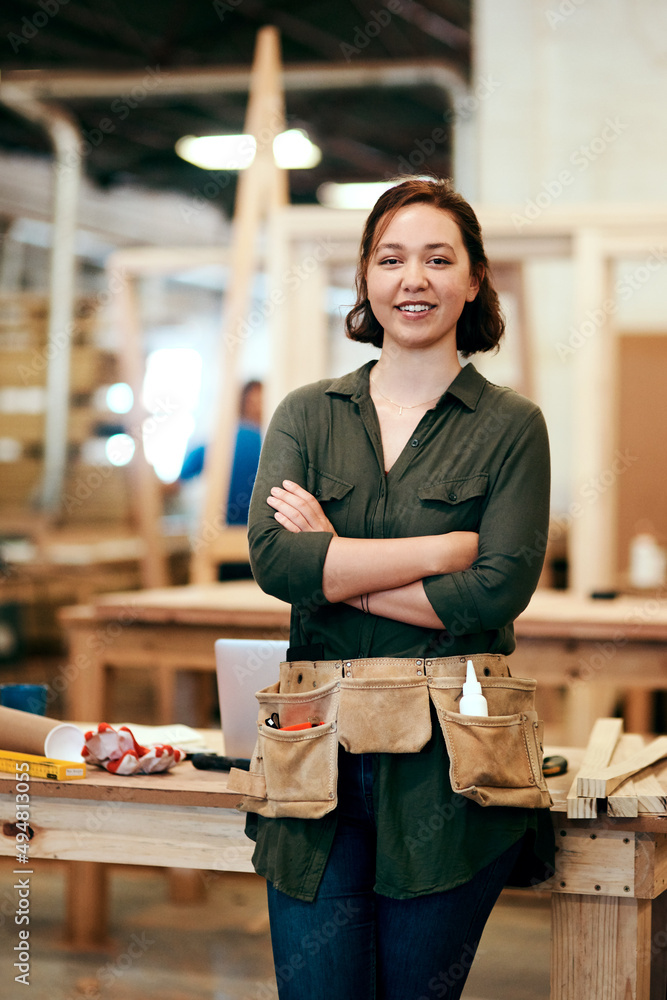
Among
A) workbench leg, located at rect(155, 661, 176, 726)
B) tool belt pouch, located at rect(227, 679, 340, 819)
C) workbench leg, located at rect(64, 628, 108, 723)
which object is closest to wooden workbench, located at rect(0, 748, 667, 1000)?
tool belt pouch, located at rect(227, 679, 340, 819)

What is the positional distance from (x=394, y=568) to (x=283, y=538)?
17 cm

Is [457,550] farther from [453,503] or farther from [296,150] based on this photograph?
[296,150]

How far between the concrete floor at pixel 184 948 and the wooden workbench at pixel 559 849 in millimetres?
927

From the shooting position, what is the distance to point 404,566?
4.81 ft

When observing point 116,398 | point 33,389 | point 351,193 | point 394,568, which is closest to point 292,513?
point 394,568

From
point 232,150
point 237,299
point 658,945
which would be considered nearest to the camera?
point 658,945

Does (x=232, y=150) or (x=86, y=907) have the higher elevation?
(x=232, y=150)

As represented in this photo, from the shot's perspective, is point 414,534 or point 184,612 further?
point 184,612

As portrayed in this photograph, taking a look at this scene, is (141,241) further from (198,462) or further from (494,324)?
(494,324)

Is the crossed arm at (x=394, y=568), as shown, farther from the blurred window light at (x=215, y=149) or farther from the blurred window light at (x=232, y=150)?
the blurred window light at (x=215, y=149)

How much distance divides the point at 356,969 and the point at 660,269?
15.3 feet

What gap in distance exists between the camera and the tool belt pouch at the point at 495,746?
1383 millimetres

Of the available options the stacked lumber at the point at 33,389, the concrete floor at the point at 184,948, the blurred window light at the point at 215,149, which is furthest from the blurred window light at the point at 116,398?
the concrete floor at the point at 184,948

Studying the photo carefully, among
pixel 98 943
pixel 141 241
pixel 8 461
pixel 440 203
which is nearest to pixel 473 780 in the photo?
pixel 440 203
